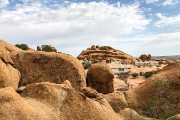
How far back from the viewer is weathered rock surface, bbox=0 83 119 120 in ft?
43.9

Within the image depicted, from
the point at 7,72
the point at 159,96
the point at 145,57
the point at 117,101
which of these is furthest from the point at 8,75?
the point at 145,57

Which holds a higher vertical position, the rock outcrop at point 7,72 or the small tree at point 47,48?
the small tree at point 47,48

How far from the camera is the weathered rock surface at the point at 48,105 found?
13.4 m

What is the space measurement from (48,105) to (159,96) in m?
12.1

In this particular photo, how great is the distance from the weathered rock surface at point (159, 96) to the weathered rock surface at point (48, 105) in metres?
8.43

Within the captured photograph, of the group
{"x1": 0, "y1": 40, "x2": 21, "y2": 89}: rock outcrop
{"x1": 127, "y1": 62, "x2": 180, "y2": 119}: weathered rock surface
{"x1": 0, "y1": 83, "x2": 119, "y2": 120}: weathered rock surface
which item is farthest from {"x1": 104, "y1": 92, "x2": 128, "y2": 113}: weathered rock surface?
{"x1": 0, "y1": 83, "x2": 119, "y2": 120}: weathered rock surface

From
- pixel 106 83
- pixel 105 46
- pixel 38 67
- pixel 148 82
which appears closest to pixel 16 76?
pixel 38 67

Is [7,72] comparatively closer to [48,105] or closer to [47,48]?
[48,105]

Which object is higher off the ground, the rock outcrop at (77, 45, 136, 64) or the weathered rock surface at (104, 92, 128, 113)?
the rock outcrop at (77, 45, 136, 64)

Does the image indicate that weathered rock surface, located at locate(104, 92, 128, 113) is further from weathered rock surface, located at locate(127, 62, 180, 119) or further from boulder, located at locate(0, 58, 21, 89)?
boulder, located at locate(0, 58, 21, 89)

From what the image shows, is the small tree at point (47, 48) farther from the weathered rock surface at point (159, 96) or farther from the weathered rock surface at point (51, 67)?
the weathered rock surface at point (51, 67)

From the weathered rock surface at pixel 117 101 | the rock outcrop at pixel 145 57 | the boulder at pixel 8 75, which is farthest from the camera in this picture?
the rock outcrop at pixel 145 57

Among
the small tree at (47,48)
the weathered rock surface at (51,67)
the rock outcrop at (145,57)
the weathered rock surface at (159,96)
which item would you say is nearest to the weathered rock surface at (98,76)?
the weathered rock surface at (159,96)

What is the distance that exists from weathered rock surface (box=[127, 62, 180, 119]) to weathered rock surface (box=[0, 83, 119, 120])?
27.6 ft
